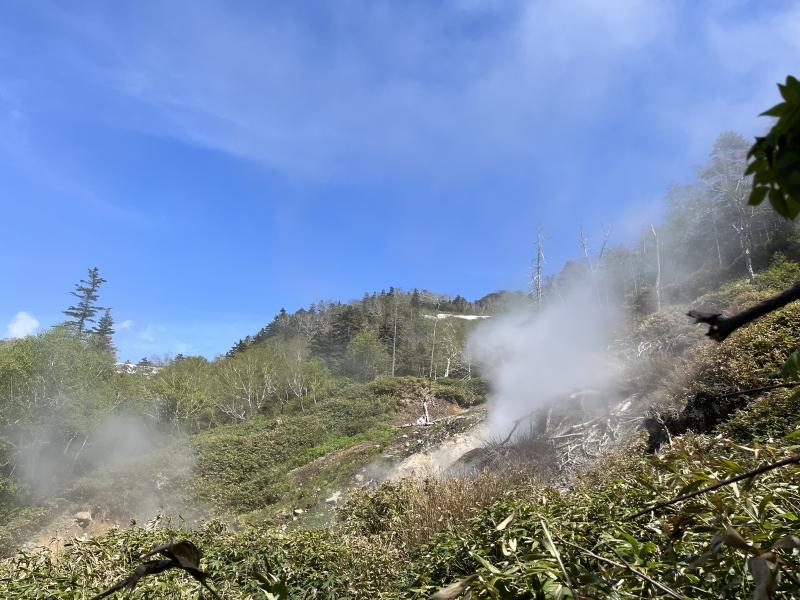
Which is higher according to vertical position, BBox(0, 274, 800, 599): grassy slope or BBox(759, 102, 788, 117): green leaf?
BBox(759, 102, 788, 117): green leaf

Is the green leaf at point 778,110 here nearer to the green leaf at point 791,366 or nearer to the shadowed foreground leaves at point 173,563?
the green leaf at point 791,366

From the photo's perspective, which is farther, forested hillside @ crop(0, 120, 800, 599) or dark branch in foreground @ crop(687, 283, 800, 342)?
forested hillside @ crop(0, 120, 800, 599)

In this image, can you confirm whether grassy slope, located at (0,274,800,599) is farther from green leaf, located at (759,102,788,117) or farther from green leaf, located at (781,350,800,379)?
green leaf, located at (759,102,788,117)

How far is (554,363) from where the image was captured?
1535 centimetres

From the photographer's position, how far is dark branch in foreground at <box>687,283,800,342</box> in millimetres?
550

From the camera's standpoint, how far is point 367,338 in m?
Answer: 42.7

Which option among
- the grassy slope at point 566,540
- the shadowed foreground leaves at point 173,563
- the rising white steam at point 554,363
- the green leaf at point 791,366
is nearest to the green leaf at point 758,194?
the green leaf at point 791,366

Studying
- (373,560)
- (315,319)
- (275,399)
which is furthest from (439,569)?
(315,319)

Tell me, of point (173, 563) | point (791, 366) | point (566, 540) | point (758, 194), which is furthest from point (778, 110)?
point (566, 540)

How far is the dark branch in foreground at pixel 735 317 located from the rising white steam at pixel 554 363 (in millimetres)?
11178

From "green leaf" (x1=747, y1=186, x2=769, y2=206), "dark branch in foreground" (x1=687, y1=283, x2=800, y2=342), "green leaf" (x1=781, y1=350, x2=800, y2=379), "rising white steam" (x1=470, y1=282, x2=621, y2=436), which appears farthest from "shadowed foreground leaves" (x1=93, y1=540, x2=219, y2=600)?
"rising white steam" (x1=470, y1=282, x2=621, y2=436)

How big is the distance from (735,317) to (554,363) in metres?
15.7

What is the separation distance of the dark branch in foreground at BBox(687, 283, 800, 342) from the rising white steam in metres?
11.2

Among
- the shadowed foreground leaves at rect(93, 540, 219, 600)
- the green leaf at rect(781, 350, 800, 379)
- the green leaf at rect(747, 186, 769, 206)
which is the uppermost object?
the green leaf at rect(747, 186, 769, 206)
